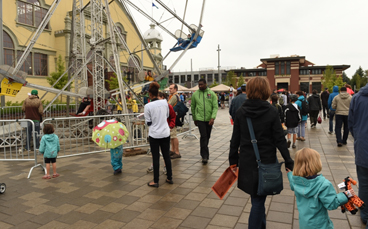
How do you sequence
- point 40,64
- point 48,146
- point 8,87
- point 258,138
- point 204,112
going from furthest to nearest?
point 40,64
point 8,87
point 204,112
point 48,146
point 258,138

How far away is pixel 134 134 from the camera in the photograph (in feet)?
27.9

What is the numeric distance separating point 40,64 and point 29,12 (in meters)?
4.56

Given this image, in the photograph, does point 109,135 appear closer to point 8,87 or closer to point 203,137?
point 203,137

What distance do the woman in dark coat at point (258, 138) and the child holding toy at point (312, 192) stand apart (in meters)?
0.26

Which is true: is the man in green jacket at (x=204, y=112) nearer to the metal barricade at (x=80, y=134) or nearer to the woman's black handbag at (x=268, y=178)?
the metal barricade at (x=80, y=134)

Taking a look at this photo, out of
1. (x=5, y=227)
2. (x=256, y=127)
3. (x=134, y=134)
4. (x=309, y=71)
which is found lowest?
(x=5, y=227)

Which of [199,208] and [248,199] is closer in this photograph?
[199,208]

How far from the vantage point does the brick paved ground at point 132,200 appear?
3574 millimetres

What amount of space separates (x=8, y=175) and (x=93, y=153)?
7.29 feet

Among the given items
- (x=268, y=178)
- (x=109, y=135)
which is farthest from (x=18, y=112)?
(x=268, y=178)

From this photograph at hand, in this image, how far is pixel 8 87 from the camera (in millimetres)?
9328

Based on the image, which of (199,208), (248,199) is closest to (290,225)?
(248,199)

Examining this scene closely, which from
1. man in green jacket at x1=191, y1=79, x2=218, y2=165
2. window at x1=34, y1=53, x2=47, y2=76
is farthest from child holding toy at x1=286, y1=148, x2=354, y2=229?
window at x1=34, y1=53, x2=47, y2=76

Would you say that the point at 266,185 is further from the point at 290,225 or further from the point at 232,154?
the point at 290,225
